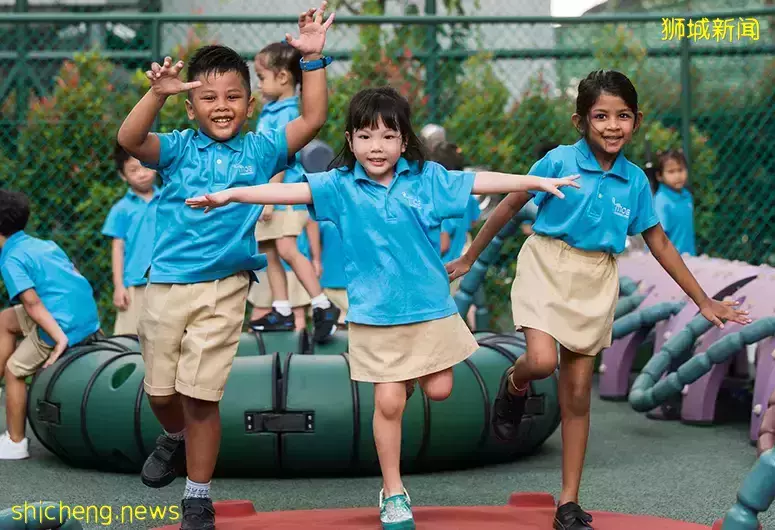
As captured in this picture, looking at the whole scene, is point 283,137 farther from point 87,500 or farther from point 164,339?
point 87,500

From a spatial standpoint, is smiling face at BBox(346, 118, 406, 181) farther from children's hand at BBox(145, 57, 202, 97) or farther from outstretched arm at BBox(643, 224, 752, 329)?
outstretched arm at BBox(643, 224, 752, 329)

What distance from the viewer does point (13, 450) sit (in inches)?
250

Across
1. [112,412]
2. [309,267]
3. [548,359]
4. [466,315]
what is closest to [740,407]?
[466,315]

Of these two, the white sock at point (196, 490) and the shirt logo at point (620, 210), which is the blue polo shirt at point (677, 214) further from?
the white sock at point (196, 490)

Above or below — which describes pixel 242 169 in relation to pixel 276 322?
above

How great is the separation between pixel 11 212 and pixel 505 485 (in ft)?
9.36

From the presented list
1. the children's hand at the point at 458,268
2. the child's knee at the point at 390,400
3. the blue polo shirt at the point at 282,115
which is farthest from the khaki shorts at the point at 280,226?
the child's knee at the point at 390,400

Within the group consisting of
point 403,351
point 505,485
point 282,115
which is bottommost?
point 505,485

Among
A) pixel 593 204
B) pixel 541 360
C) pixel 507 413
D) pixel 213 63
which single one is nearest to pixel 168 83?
pixel 213 63

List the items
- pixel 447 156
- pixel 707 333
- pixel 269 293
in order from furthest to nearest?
pixel 447 156 → pixel 269 293 → pixel 707 333

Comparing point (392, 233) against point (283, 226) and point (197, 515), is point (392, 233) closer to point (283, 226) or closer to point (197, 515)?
point (197, 515)

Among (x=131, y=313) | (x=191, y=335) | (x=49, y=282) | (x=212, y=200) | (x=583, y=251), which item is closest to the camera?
(x=212, y=200)

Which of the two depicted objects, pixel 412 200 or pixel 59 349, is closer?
pixel 412 200

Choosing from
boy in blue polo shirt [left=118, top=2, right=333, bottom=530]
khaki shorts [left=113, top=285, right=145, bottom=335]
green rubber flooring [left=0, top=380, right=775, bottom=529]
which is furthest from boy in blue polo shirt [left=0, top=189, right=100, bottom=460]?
boy in blue polo shirt [left=118, top=2, right=333, bottom=530]
